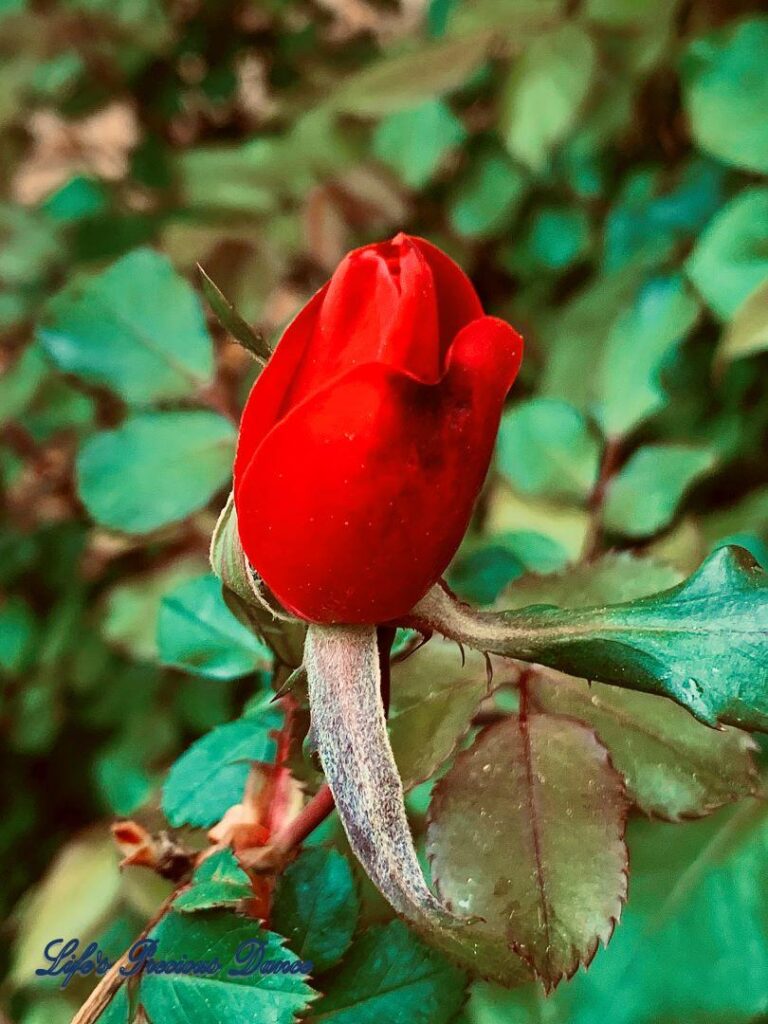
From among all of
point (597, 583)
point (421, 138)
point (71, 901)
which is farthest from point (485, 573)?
point (421, 138)

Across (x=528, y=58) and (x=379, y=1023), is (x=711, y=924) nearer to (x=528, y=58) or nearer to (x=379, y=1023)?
(x=379, y=1023)

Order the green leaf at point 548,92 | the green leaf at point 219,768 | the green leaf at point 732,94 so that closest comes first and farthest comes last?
the green leaf at point 219,768 → the green leaf at point 732,94 → the green leaf at point 548,92

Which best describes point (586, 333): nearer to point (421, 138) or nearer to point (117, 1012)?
point (421, 138)

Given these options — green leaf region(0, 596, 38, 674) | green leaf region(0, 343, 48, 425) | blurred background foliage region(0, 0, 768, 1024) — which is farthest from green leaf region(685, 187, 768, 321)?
green leaf region(0, 596, 38, 674)

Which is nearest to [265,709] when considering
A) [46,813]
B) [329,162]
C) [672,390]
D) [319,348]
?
[319,348]

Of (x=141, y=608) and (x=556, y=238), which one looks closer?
(x=141, y=608)

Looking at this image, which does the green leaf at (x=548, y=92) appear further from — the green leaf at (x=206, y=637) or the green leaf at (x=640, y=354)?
the green leaf at (x=206, y=637)

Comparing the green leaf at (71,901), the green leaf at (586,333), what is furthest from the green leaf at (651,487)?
the green leaf at (71,901)
